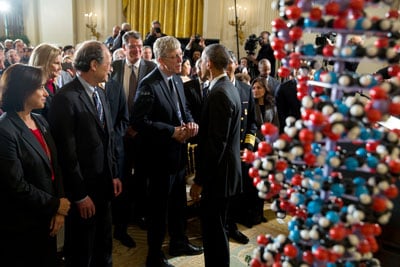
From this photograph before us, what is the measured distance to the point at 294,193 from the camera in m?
1.06

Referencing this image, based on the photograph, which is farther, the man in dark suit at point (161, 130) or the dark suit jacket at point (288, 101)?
the dark suit jacket at point (288, 101)

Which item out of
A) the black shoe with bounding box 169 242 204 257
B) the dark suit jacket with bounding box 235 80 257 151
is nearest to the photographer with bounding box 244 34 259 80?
the dark suit jacket with bounding box 235 80 257 151

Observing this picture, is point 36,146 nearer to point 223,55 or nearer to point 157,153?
point 157,153

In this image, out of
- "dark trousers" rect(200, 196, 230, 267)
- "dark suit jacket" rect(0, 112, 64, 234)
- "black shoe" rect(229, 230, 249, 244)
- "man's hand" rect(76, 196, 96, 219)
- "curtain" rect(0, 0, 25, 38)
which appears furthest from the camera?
"curtain" rect(0, 0, 25, 38)

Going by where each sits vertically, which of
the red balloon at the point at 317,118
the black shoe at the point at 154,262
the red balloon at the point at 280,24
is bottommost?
the black shoe at the point at 154,262

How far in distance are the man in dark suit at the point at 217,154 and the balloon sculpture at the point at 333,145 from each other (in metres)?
1.08

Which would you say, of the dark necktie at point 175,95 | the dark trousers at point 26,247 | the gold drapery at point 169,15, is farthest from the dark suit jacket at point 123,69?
the gold drapery at point 169,15

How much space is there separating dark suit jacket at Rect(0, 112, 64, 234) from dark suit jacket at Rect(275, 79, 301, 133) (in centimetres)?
223

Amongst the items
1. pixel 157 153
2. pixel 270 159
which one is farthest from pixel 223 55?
pixel 270 159

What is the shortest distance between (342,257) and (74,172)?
142cm

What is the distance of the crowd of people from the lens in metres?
1.82

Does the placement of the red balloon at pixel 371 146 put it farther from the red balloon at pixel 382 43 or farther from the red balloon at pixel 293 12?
the red balloon at pixel 293 12

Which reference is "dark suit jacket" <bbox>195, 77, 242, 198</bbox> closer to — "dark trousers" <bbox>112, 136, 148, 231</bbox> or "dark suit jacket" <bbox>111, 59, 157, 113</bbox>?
"dark trousers" <bbox>112, 136, 148, 231</bbox>

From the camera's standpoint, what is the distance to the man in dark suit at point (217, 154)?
2.20m
